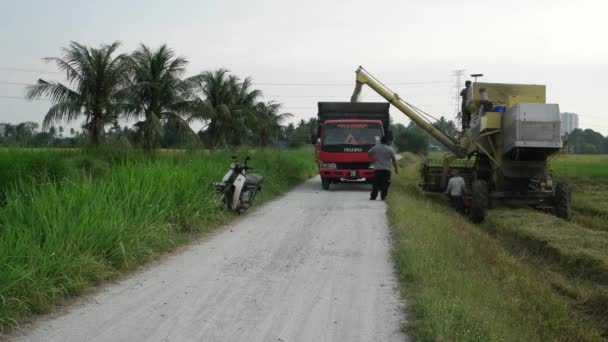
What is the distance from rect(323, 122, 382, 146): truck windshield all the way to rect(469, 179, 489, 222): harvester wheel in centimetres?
526

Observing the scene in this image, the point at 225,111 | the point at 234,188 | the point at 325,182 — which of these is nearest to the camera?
the point at 234,188

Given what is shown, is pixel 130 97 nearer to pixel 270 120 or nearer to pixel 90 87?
pixel 90 87

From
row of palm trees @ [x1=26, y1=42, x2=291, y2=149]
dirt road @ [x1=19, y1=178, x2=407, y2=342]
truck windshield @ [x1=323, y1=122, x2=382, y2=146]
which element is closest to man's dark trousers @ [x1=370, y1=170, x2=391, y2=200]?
truck windshield @ [x1=323, y1=122, x2=382, y2=146]

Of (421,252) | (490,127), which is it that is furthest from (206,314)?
(490,127)

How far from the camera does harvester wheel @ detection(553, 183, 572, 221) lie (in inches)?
626

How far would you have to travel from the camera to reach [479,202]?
15547 millimetres

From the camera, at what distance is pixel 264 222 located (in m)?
12.4

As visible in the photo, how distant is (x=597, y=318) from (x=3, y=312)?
22.3 ft

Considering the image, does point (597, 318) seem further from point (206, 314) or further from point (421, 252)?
point (206, 314)

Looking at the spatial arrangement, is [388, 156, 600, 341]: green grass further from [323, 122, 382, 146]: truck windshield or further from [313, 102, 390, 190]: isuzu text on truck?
[323, 122, 382, 146]: truck windshield

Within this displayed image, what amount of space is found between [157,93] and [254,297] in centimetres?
2768

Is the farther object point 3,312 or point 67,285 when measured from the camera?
point 67,285

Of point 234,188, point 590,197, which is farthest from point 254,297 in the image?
point 590,197

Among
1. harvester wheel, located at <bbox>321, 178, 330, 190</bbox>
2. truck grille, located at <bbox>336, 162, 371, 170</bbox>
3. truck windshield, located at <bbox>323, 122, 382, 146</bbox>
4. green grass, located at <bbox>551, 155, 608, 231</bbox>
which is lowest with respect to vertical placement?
green grass, located at <bbox>551, 155, 608, 231</bbox>
